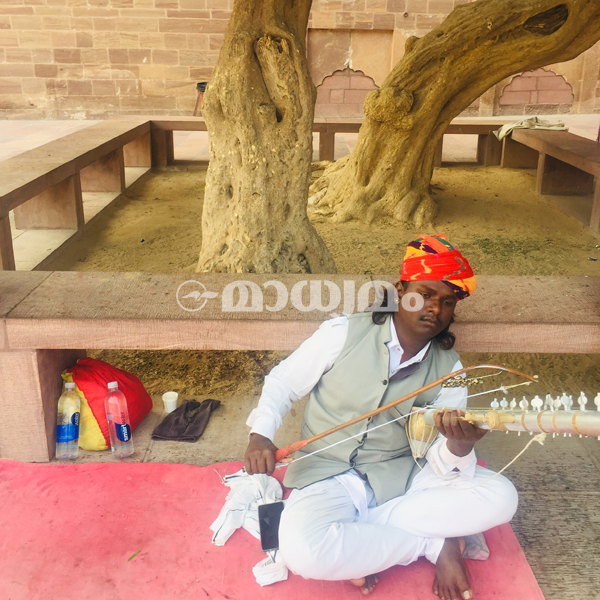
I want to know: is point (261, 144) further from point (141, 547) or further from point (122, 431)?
point (141, 547)

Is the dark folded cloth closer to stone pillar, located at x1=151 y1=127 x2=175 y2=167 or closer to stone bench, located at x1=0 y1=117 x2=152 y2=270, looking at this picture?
stone bench, located at x1=0 y1=117 x2=152 y2=270

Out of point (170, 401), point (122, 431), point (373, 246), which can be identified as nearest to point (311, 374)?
point (122, 431)

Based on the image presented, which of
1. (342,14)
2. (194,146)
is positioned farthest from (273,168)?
(342,14)

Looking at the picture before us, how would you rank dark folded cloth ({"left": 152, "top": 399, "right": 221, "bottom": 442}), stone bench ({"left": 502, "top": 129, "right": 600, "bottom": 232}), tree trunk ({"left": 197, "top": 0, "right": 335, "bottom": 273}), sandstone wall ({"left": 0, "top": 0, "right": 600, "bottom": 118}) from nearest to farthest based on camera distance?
dark folded cloth ({"left": 152, "top": 399, "right": 221, "bottom": 442}) < tree trunk ({"left": 197, "top": 0, "right": 335, "bottom": 273}) < stone bench ({"left": 502, "top": 129, "right": 600, "bottom": 232}) < sandstone wall ({"left": 0, "top": 0, "right": 600, "bottom": 118})

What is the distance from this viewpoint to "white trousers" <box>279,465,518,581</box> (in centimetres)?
210

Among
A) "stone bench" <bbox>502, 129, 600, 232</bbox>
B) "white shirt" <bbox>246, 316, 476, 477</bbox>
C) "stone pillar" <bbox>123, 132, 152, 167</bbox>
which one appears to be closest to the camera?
"white shirt" <bbox>246, 316, 476, 477</bbox>

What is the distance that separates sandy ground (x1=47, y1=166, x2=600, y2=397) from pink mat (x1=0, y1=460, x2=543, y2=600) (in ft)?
3.33

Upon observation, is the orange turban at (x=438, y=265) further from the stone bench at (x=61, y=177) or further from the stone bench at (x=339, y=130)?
the stone bench at (x=339, y=130)

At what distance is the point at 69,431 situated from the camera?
9.72 ft

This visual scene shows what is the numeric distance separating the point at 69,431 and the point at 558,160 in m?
7.26

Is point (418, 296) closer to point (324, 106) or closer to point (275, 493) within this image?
point (275, 493)

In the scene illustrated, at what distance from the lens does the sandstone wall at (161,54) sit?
13.4 meters

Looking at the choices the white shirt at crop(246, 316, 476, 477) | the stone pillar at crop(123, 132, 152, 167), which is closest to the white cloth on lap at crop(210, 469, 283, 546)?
the white shirt at crop(246, 316, 476, 477)

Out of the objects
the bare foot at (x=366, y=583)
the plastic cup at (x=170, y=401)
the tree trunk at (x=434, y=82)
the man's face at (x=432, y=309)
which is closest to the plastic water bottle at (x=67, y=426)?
the plastic cup at (x=170, y=401)
